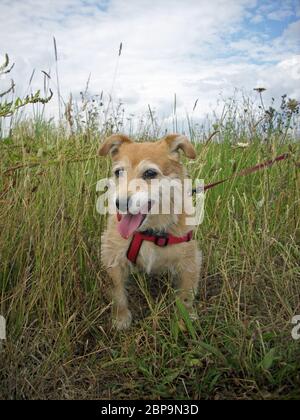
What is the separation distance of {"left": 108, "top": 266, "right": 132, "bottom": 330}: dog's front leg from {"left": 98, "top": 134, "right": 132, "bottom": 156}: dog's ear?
0.79m

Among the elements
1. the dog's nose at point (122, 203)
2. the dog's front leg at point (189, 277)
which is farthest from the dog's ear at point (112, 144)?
the dog's front leg at point (189, 277)

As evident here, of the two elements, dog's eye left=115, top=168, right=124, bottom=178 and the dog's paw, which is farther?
dog's eye left=115, top=168, right=124, bottom=178

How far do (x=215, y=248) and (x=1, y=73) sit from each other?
70.0 inches

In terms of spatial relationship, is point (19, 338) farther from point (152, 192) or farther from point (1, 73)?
point (1, 73)

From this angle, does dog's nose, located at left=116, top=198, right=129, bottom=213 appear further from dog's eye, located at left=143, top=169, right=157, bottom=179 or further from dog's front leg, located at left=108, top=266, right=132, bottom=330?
dog's front leg, located at left=108, top=266, right=132, bottom=330

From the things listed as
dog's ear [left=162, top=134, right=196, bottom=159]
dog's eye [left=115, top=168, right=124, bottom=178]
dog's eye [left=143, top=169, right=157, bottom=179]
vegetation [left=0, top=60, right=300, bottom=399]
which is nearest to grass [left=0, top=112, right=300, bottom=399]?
vegetation [left=0, top=60, right=300, bottom=399]

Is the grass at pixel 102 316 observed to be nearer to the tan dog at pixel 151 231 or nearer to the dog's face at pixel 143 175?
the tan dog at pixel 151 231

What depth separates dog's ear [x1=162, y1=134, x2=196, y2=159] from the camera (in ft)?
8.74

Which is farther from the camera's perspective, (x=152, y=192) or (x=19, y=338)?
(x=152, y=192)

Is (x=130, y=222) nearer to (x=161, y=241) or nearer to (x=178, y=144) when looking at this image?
(x=161, y=241)

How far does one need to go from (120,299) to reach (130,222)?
0.50m

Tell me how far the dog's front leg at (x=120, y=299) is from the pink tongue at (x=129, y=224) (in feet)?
1.06

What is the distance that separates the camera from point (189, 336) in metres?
2.21
